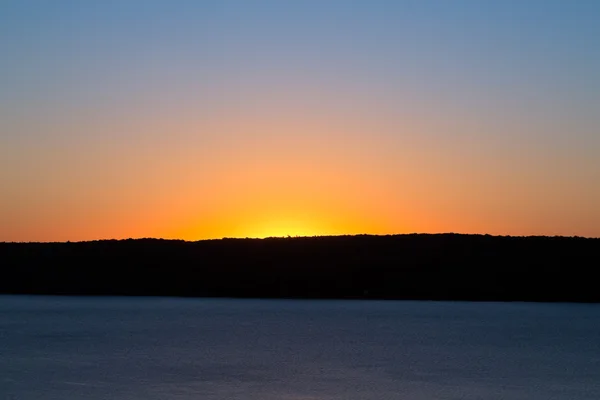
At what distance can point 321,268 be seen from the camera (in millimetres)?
87500

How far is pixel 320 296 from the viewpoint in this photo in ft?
285

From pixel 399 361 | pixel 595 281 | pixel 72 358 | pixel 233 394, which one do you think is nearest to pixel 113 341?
pixel 72 358

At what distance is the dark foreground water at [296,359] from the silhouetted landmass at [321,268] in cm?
3298

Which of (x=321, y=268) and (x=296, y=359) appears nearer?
(x=296, y=359)

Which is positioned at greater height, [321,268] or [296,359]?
[321,268]

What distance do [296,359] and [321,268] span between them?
59.7 metres

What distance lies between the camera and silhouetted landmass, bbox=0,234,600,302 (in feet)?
268

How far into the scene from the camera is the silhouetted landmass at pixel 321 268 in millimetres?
81562

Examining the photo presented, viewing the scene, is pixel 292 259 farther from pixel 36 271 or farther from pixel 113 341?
pixel 113 341

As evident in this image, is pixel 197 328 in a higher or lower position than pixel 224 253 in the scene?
lower

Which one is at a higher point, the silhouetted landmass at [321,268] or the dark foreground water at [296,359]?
the silhouetted landmass at [321,268]

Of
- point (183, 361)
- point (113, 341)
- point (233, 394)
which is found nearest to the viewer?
point (233, 394)

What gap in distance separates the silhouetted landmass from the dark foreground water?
33.0m

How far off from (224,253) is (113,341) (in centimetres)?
5785
